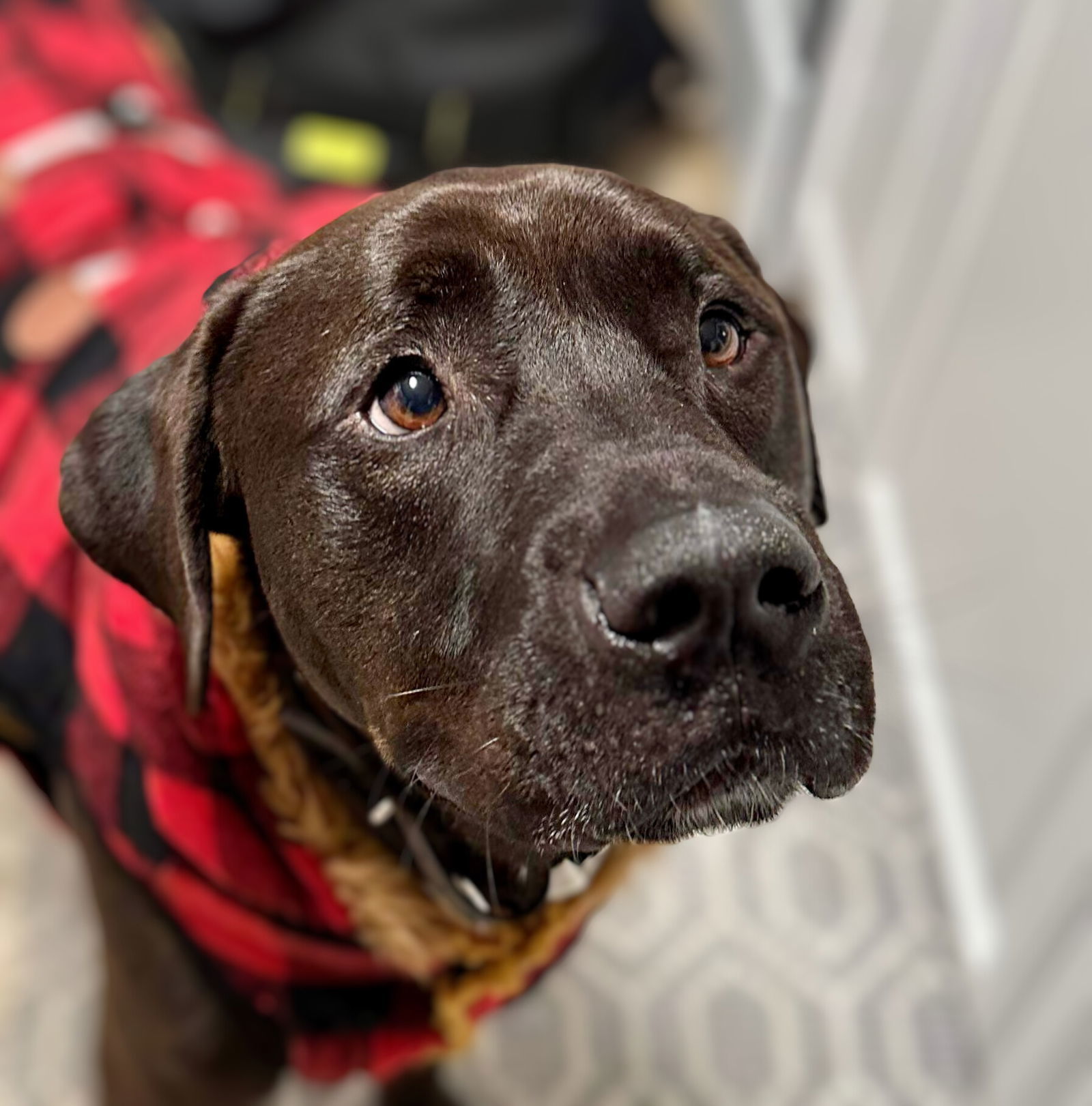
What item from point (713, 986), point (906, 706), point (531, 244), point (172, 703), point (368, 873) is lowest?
point (713, 986)

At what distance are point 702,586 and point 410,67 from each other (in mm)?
2240

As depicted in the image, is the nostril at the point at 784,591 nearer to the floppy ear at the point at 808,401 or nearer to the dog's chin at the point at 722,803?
the dog's chin at the point at 722,803

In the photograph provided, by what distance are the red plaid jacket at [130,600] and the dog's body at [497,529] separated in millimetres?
11

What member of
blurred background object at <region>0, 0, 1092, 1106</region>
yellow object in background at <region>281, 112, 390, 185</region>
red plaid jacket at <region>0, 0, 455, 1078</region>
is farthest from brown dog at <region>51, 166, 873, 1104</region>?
yellow object in background at <region>281, 112, 390, 185</region>

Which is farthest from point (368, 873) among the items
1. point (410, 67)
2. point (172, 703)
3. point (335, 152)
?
point (410, 67)

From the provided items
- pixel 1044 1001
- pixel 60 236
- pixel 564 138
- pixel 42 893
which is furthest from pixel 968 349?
pixel 42 893

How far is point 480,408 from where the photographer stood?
0.85 m

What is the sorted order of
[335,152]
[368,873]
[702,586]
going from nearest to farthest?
1. [702,586]
2. [368,873]
3. [335,152]

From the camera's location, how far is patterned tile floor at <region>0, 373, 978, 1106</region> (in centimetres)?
169

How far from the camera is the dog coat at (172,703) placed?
103 cm

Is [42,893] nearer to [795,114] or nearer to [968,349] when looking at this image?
[968,349]

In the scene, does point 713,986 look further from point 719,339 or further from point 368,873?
point 719,339

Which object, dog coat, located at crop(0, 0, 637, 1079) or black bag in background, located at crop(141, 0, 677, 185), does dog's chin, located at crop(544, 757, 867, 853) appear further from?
black bag in background, located at crop(141, 0, 677, 185)

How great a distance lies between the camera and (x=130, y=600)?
1059 mm
